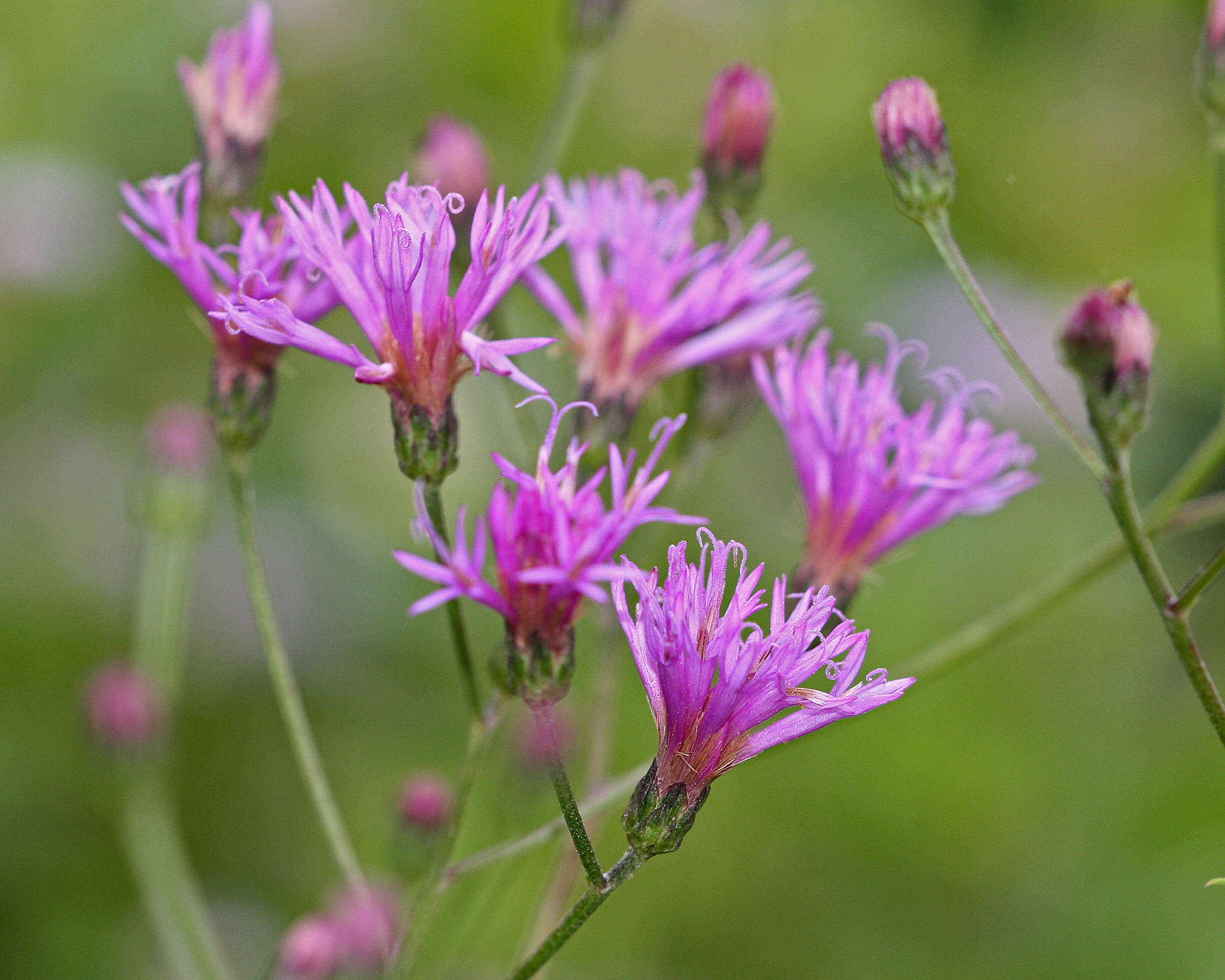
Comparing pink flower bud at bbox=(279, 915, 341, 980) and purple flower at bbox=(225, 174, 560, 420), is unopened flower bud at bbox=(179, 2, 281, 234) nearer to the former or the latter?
purple flower at bbox=(225, 174, 560, 420)

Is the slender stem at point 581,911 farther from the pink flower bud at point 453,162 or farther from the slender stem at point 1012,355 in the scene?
the pink flower bud at point 453,162

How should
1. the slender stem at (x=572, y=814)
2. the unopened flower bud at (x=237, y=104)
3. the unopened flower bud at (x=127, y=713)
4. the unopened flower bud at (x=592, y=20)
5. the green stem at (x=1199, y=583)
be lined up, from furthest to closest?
the unopened flower bud at (x=592, y=20) < the unopened flower bud at (x=127, y=713) < the unopened flower bud at (x=237, y=104) < the green stem at (x=1199, y=583) < the slender stem at (x=572, y=814)

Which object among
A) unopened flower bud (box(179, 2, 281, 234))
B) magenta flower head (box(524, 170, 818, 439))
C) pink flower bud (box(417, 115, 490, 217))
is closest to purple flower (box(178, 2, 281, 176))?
unopened flower bud (box(179, 2, 281, 234))

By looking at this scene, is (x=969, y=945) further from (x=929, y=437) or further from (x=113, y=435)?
(x=113, y=435)

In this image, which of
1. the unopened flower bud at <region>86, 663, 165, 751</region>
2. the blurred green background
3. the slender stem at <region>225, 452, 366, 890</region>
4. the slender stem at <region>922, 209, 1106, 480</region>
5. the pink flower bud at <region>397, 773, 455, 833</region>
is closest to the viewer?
the slender stem at <region>922, 209, 1106, 480</region>

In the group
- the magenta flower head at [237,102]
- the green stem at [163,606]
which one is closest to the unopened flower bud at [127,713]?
the green stem at [163,606]

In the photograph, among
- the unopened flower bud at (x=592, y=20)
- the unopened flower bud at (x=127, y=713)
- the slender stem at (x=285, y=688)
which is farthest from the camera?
the unopened flower bud at (x=592, y=20)

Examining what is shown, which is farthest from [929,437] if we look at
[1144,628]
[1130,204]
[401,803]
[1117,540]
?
[1130,204]
